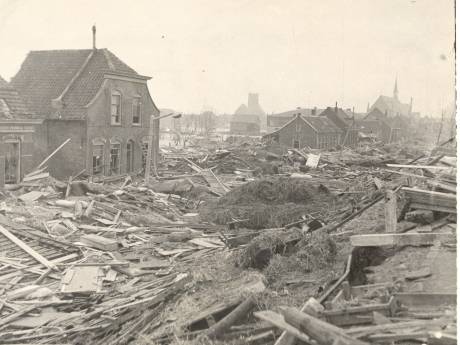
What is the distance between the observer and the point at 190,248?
15.6 meters

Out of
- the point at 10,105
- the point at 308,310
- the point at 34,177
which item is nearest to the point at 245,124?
the point at 34,177

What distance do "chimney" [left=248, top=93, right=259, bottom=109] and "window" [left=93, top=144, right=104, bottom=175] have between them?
126843 millimetres

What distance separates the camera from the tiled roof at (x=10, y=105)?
20969mm

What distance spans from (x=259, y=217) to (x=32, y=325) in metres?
11.1

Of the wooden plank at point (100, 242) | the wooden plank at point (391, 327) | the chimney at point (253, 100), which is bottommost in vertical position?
the wooden plank at point (100, 242)

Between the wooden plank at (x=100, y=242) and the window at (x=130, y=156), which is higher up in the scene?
the window at (x=130, y=156)

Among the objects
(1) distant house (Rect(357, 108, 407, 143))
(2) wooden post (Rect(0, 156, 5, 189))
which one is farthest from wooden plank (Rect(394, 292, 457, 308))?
(1) distant house (Rect(357, 108, 407, 143))

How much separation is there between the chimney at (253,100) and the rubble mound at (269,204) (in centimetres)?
13089

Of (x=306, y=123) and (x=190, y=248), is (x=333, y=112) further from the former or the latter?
(x=190, y=248)

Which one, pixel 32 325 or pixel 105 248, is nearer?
pixel 32 325

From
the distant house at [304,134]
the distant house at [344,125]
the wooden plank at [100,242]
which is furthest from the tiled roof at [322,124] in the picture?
the wooden plank at [100,242]

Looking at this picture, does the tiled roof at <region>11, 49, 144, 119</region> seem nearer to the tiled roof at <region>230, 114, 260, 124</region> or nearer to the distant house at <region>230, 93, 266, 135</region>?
the distant house at <region>230, 93, 266, 135</region>

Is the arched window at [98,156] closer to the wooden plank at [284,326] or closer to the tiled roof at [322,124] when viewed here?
the wooden plank at [284,326]

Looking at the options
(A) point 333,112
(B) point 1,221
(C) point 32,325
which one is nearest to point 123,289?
(C) point 32,325
